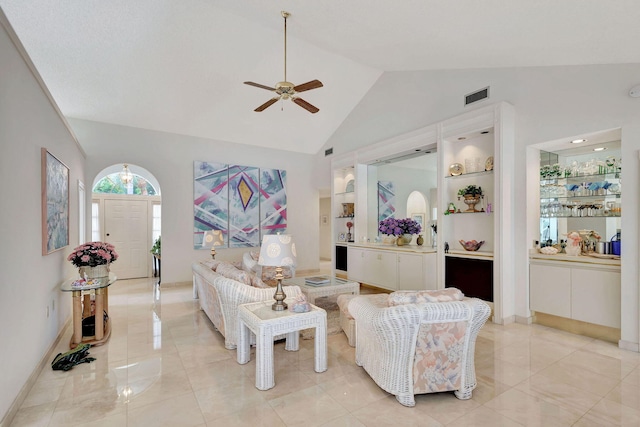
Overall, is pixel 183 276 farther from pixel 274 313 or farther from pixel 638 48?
pixel 638 48

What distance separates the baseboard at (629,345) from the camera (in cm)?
320

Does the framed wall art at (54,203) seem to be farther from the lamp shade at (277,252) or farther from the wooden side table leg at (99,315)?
the lamp shade at (277,252)

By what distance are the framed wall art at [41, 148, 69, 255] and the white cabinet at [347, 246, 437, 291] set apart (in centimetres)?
466

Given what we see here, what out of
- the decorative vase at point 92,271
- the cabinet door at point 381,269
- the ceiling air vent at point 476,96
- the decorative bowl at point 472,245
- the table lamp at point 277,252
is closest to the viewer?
the table lamp at point 277,252

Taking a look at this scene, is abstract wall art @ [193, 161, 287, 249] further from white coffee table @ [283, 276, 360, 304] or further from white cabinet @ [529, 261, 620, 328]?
white cabinet @ [529, 261, 620, 328]

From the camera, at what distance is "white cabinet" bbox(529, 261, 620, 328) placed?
3.43 m

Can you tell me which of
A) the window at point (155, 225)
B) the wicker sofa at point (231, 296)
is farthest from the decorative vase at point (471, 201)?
the window at point (155, 225)

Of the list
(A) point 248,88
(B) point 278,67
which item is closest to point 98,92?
(A) point 248,88

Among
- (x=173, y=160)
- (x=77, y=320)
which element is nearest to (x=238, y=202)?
(x=173, y=160)

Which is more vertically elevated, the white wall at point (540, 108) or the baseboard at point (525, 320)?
the white wall at point (540, 108)

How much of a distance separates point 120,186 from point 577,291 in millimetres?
9103

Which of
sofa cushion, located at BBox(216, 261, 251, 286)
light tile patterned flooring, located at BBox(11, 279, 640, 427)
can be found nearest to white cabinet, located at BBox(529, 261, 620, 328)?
light tile patterned flooring, located at BBox(11, 279, 640, 427)

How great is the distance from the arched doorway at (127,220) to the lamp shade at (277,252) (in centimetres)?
537

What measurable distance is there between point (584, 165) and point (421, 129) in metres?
2.20
